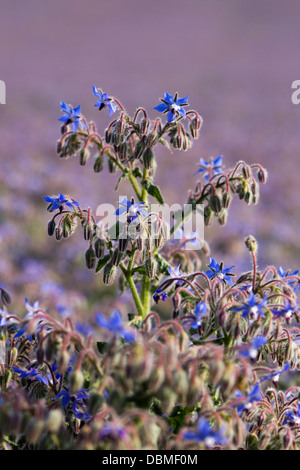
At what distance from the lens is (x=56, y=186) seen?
29.6 feet

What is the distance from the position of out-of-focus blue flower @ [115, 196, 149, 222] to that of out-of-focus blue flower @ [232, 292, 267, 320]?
1.75 ft

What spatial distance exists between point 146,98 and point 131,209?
700 inches

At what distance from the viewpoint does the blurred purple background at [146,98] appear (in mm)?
6988

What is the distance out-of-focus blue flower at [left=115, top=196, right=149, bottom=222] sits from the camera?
2.02m

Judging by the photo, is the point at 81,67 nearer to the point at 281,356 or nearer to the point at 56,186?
the point at 56,186

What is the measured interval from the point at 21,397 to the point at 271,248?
234 inches

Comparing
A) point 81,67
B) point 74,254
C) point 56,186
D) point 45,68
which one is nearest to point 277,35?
point 81,67

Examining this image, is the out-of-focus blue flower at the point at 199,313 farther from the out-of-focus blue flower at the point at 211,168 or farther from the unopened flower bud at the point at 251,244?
the out-of-focus blue flower at the point at 211,168

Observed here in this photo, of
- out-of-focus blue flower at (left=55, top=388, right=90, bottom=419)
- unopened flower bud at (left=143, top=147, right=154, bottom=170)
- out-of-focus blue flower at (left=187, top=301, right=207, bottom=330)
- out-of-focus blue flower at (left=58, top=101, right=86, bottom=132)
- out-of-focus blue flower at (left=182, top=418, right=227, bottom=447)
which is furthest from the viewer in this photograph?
out-of-focus blue flower at (left=58, top=101, right=86, bottom=132)

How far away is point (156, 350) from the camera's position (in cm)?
159

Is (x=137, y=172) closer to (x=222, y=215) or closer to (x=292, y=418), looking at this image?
(x=222, y=215)

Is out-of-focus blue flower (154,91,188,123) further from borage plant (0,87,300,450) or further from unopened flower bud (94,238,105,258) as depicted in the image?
unopened flower bud (94,238,105,258)

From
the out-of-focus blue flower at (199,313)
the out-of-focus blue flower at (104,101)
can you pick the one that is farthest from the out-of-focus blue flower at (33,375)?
the out-of-focus blue flower at (104,101)

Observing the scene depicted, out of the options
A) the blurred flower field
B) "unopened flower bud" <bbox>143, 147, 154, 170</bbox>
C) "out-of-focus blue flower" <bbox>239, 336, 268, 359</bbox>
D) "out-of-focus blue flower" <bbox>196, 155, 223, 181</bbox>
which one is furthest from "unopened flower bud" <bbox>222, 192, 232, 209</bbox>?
"out-of-focus blue flower" <bbox>239, 336, 268, 359</bbox>
